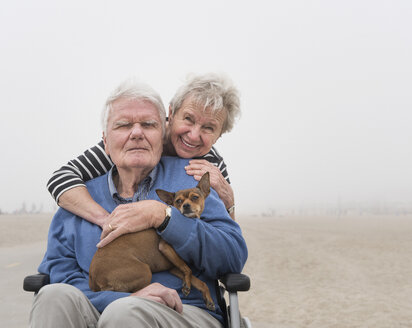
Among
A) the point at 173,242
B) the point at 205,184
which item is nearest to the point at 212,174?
the point at 205,184

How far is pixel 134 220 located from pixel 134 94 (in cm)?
78

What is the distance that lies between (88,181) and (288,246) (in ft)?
80.3

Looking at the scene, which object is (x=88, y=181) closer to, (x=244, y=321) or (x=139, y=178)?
(x=139, y=178)

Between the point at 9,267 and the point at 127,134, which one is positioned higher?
the point at 127,134

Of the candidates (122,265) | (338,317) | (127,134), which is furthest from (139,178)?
(338,317)

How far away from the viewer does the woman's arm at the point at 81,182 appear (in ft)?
8.09

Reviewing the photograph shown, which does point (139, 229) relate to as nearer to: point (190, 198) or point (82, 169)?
point (190, 198)

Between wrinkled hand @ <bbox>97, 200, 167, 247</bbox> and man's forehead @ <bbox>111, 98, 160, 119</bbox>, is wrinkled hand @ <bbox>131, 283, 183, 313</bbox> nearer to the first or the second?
wrinkled hand @ <bbox>97, 200, 167, 247</bbox>

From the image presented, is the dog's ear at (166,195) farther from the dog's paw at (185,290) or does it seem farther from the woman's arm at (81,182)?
the dog's paw at (185,290)

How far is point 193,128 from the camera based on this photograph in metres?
2.77

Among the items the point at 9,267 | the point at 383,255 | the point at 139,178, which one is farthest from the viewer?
the point at 383,255

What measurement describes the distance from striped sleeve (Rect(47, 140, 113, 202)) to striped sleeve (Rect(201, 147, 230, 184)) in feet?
2.24

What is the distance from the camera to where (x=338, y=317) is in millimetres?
9727

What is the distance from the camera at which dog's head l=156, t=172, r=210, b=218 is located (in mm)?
2244
